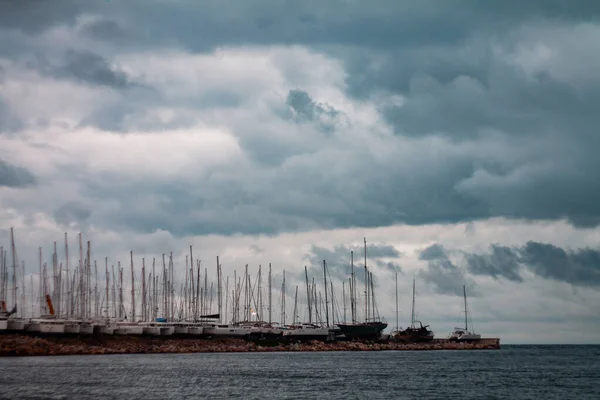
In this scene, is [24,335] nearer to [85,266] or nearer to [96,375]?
[85,266]

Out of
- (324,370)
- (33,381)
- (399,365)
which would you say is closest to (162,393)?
(33,381)

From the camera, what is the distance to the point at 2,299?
178000 mm

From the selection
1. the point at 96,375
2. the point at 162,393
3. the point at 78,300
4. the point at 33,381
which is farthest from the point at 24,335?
the point at 162,393

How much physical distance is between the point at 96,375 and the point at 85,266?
8388cm

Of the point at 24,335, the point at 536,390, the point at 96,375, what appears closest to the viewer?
the point at 536,390

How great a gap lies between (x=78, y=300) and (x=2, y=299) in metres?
21.3

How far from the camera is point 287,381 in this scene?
10606 cm

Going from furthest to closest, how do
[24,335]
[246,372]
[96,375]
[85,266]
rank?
[85,266] < [24,335] < [246,372] < [96,375]

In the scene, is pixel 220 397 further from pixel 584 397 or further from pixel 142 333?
pixel 142 333

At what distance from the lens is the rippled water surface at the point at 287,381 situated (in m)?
89.2

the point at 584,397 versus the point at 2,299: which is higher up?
the point at 2,299

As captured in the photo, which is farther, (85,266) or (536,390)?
(85,266)

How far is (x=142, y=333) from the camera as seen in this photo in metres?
196

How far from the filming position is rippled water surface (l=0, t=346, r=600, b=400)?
89.2 metres
